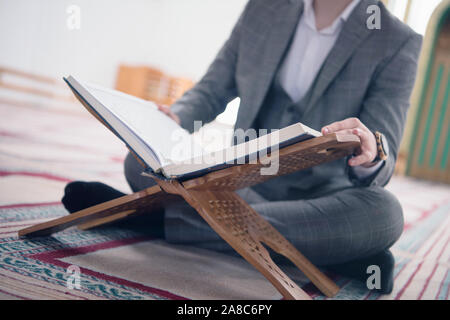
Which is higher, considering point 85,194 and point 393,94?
point 393,94

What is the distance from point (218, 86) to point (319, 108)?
32cm

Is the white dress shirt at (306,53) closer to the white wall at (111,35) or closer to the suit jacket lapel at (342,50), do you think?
the suit jacket lapel at (342,50)

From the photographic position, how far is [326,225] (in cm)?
89

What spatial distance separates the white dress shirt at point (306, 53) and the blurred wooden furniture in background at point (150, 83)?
4528mm

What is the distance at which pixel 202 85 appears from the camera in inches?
47.1

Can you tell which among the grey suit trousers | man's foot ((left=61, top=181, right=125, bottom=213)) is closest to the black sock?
man's foot ((left=61, top=181, right=125, bottom=213))

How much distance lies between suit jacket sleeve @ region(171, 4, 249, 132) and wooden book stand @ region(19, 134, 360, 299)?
0.40 metres

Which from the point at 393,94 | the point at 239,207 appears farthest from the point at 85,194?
the point at 393,94

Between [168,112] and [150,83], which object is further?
[150,83]

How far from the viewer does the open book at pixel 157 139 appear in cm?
58

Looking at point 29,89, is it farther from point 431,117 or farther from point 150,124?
point 431,117

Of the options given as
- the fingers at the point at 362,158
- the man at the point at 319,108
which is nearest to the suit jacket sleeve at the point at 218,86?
the man at the point at 319,108

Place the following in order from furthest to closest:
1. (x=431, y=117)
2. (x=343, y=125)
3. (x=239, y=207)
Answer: (x=431, y=117)
(x=239, y=207)
(x=343, y=125)

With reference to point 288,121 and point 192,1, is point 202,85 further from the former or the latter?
point 192,1
